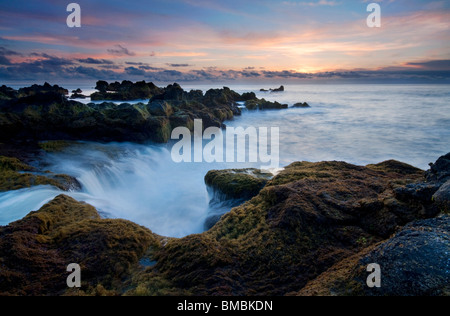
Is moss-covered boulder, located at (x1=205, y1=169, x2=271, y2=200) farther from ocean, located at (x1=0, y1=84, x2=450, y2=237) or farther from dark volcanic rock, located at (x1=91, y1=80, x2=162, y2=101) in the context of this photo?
dark volcanic rock, located at (x1=91, y1=80, x2=162, y2=101)

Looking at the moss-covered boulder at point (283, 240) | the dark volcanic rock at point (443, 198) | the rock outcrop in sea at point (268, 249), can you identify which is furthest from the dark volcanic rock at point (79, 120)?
the dark volcanic rock at point (443, 198)

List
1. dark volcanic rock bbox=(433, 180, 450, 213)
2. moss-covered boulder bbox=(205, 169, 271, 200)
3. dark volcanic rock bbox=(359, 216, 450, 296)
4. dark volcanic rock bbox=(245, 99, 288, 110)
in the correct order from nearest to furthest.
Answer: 1. dark volcanic rock bbox=(359, 216, 450, 296)
2. dark volcanic rock bbox=(433, 180, 450, 213)
3. moss-covered boulder bbox=(205, 169, 271, 200)
4. dark volcanic rock bbox=(245, 99, 288, 110)

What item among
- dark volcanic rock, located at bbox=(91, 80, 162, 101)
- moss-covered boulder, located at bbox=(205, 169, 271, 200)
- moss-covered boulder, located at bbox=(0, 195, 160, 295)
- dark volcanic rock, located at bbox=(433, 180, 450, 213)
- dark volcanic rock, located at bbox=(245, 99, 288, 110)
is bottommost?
moss-covered boulder, located at bbox=(0, 195, 160, 295)

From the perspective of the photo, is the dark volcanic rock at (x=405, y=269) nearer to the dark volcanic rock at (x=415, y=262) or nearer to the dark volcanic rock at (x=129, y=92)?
the dark volcanic rock at (x=415, y=262)

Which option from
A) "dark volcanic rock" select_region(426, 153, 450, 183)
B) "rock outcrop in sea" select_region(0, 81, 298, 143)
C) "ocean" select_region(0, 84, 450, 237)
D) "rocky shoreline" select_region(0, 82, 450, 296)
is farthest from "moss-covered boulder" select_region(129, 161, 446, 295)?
"rock outcrop in sea" select_region(0, 81, 298, 143)

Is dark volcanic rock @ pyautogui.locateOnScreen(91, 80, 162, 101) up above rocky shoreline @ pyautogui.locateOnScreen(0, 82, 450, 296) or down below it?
above

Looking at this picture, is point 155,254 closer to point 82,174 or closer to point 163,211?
point 163,211

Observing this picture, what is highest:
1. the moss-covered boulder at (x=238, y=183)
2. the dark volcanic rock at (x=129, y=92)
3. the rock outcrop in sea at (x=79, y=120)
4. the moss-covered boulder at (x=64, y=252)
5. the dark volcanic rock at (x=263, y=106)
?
the dark volcanic rock at (x=129, y=92)

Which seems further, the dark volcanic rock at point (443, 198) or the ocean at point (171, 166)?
the ocean at point (171, 166)

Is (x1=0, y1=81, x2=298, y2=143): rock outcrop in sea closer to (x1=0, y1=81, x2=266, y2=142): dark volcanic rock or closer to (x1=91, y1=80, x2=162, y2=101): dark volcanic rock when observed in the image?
(x1=0, y1=81, x2=266, y2=142): dark volcanic rock

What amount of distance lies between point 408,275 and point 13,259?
471 centimetres

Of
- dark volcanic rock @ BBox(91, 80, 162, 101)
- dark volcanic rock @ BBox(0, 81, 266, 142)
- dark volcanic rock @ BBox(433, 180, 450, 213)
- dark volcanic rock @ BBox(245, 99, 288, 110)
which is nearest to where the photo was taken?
dark volcanic rock @ BBox(433, 180, 450, 213)

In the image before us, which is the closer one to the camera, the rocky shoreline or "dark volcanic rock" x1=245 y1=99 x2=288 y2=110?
the rocky shoreline
